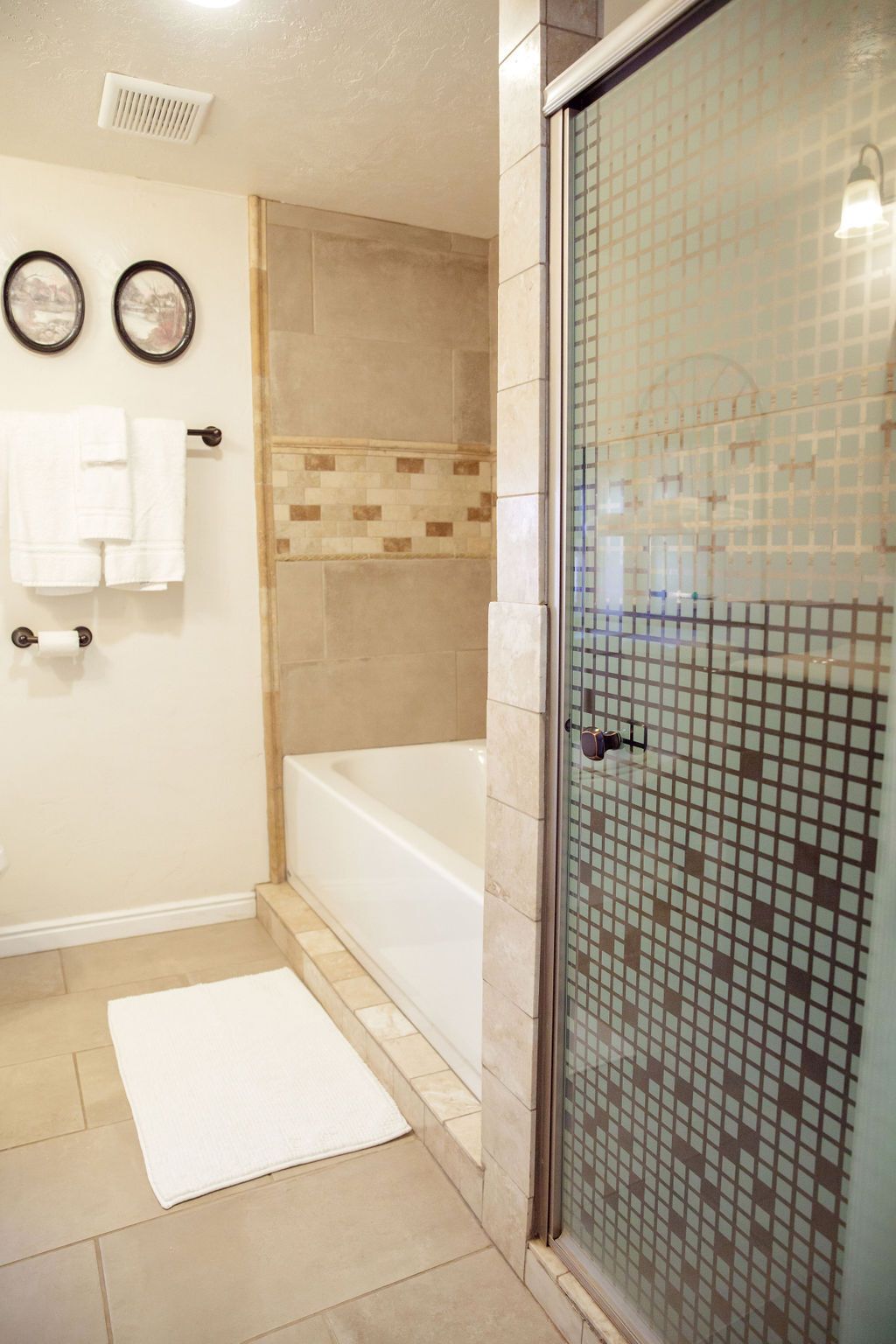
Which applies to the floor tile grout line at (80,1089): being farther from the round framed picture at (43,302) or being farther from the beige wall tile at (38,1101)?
the round framed picture at (43,302)

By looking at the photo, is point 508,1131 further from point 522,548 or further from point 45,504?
point 45,504

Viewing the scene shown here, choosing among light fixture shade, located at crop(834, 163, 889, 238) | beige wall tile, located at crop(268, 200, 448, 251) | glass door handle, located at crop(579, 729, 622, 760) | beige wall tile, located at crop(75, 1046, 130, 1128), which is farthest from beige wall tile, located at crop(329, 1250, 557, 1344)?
beige wall tile, located at crop(268, 200, 448, 251)

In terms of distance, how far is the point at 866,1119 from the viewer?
0.97 metres

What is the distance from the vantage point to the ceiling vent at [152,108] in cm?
224

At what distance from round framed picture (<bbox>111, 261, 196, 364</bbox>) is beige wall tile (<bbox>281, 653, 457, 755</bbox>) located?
3.52 feet

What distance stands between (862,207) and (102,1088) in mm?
2257

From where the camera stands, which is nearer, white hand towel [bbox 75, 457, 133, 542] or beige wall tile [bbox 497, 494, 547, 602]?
beige wall tile [bbox 497, 494, 547, 602]

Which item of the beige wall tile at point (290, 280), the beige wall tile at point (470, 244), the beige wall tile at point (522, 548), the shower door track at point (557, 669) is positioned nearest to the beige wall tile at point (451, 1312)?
the shower door track at point (557, 669)

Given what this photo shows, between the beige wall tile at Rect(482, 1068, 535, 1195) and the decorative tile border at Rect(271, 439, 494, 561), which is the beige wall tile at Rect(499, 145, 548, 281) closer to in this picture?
the beige wall tile at Rect(482, 1068, 535, 1195)

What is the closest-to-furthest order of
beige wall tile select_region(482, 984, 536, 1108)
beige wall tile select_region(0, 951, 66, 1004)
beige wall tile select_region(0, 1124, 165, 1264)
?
beige wall tile select_region(482, 984, 536, 1108) < beige wall tile select_region(0, 1124, 165, 1264) < beige wall tile select_region(0, 951, 66, 1004)

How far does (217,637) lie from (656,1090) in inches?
84.7

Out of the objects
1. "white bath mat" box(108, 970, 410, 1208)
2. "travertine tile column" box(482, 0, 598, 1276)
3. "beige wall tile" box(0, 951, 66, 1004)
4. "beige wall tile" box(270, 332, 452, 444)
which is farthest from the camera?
"beige wall tile" box(270, 332, 452, 444)

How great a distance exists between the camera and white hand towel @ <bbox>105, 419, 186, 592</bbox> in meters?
2.79

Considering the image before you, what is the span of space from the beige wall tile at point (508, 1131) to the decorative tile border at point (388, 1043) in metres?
0.12
